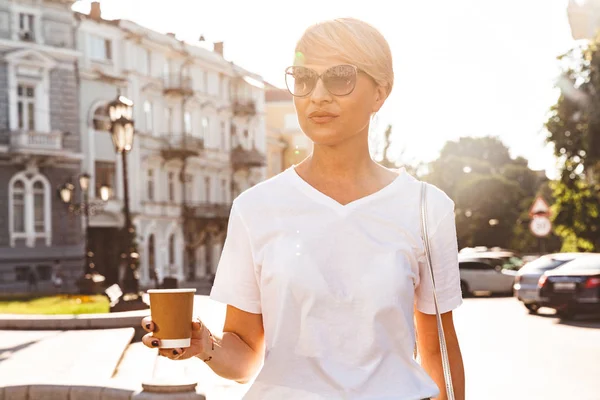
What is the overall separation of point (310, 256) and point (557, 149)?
1308 inches

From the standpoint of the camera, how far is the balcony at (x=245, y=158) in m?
64.1

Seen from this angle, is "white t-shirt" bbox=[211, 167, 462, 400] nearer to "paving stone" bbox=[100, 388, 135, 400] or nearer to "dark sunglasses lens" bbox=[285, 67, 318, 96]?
"dark sunglasses lens" bbox=[285, 67, 318, 96]

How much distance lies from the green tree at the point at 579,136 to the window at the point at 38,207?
20749mm

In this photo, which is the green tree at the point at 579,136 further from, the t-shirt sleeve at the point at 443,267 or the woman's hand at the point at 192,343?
the woman's hand at the point at 192,343

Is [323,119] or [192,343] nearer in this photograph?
[192,343]

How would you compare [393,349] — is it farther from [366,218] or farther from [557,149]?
[557,149]

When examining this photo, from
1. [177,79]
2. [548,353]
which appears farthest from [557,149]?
[177,79]

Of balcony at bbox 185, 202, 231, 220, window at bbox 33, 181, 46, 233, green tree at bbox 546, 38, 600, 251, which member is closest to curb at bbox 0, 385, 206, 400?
green tree at bbox 546, 38, 600, 251

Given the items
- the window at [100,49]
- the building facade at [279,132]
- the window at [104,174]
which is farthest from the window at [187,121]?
the window at [104,174]

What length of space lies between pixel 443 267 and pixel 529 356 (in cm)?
1220

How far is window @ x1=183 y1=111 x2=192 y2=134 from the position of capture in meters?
58.3

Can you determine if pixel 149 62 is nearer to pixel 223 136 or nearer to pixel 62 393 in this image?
pixel 223 136

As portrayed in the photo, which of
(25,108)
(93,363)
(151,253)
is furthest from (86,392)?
(151,253)

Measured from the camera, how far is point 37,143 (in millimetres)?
43406
